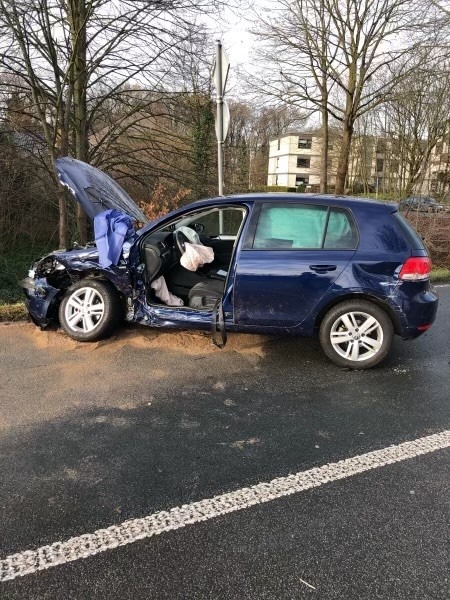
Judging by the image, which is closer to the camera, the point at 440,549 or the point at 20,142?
the point at 440,549

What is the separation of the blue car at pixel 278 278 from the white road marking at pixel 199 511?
1.43 metres

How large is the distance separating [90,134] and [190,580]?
1123 cm

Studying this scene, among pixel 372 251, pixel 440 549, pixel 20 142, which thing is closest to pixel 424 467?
pixel 440 549

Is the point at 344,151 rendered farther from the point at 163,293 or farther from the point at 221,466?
the point at 221,466

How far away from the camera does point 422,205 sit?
13.5m

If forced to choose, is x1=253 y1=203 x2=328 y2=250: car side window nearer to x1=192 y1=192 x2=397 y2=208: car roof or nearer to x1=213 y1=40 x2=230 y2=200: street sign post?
x1=192 y1=192 x2=397 y2=208: car roof

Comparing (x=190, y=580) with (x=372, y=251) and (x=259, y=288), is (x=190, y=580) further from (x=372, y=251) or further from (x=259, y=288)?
(x=372, y=251)

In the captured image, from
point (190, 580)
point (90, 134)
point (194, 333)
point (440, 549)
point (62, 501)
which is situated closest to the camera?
point (190, 580)

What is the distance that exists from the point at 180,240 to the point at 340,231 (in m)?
1.92

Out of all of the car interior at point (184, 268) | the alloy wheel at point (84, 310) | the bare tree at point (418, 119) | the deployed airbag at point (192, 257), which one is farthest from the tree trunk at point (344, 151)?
the alloy wheel at point (84, 310)

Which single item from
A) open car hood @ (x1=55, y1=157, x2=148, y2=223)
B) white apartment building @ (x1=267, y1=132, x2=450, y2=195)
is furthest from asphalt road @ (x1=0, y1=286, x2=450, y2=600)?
Answer: white apartment building @ (x1=267, y1=132, x2=450, y2=195)

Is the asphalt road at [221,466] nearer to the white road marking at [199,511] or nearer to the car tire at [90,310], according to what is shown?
the white road marking at [199,511]

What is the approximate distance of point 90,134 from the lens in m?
11.4

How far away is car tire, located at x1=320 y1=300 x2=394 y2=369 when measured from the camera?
4.36 m
